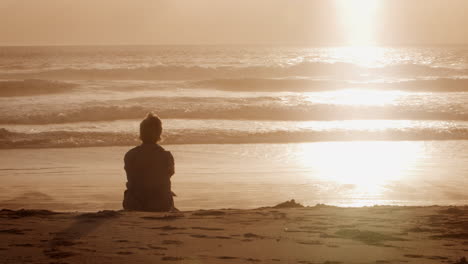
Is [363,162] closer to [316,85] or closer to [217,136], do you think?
[217,136]

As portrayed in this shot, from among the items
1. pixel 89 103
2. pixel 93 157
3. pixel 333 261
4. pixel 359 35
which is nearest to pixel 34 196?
pixel 93 157

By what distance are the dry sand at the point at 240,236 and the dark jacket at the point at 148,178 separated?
0.51m

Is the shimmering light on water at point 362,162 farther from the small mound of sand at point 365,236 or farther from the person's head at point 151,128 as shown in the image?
the small mound of sand at point 365,236

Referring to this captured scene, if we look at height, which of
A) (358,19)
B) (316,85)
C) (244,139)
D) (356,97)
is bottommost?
(244,139)

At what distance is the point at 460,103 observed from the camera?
2233cm

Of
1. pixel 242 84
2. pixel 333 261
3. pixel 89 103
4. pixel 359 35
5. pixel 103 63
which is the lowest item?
pixel 333 261

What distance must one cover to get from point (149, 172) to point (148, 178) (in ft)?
0.17

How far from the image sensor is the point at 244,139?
14570 mm

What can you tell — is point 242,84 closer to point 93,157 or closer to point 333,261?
point 93,157

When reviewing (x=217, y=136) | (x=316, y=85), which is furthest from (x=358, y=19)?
(x=217, y=136)

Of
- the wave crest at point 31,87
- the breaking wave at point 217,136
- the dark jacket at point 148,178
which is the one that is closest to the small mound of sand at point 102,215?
the dark jacket at point 148,178

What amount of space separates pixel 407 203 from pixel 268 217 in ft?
12.5

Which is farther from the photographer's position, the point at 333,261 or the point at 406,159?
the point at 406,159

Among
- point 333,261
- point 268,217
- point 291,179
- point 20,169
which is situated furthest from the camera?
point 20,169
